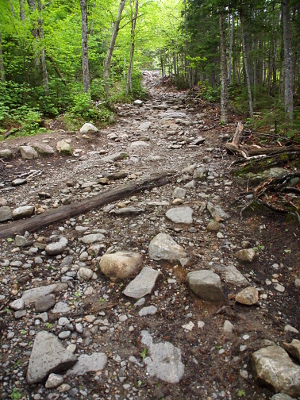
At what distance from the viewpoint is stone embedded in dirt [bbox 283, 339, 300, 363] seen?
2.27 meters

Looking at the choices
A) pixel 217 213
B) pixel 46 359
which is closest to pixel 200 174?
pixel 217 213

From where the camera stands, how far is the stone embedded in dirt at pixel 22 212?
4363 millimetres

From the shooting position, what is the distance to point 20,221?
4.26 metres

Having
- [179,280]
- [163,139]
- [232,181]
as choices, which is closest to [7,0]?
[163,139]

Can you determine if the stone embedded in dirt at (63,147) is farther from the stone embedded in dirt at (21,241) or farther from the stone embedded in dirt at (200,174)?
the stone embedded in dirt at (21,241)

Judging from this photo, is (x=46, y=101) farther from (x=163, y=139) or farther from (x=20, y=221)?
(x=20, y=221)

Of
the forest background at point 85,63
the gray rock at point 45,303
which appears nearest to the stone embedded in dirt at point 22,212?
the gray rock at point 45,303

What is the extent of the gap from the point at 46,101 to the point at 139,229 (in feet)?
31.9

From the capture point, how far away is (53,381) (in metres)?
2.13

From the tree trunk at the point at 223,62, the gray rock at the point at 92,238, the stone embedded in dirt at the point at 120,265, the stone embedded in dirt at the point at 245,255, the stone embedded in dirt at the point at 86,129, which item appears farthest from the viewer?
the tree trunk at the point at 223,62

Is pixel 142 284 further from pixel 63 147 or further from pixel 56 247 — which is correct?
pixel 63 147

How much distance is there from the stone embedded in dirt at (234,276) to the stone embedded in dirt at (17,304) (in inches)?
94.5

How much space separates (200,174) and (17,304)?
4.39 m

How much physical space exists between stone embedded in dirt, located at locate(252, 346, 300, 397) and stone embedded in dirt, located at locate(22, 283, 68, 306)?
7.30ft
